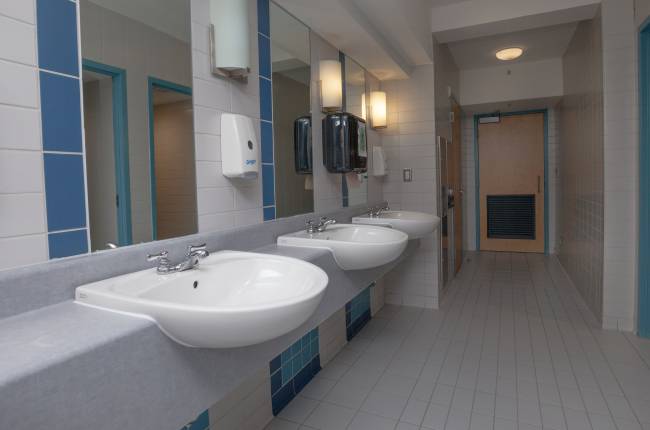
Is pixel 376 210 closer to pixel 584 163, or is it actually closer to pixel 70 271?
pixel 584 163

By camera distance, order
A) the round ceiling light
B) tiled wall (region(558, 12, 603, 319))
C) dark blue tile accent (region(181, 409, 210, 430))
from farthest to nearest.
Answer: the round ceiling light, tiled wall (region(558, 12, 603, 319)), dark blue tile accent (region(181, 409, 210, 430))

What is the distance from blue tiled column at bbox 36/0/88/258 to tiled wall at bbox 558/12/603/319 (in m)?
3.49

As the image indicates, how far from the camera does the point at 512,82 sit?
17.7ft

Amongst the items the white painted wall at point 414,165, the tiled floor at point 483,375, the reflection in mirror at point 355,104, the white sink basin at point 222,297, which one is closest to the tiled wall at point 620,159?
the tiled floor at point 483,375

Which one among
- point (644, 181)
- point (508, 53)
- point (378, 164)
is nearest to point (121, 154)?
point (378, 164)

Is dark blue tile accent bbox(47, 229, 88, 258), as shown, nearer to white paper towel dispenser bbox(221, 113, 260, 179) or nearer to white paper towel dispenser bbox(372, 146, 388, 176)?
white paper towel dispenser bbox(221, 113, 260, 179)

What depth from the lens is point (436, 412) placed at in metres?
2.09

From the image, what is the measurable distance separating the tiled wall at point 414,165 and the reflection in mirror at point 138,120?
8.50 ft

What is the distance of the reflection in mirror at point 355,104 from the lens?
305 cm

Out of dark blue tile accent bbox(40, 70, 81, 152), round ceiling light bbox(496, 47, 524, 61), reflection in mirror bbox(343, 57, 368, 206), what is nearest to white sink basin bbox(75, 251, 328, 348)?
dark blue tile accent bbox(40, 70, 81, 152)

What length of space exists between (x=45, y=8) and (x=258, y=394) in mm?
1723

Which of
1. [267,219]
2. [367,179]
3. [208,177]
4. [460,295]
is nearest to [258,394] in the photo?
Answer: [267,219]

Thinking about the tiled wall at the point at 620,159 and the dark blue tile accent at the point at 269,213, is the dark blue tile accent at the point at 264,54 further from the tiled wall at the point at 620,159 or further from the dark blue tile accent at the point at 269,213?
the tiled wall at the point at 620,159

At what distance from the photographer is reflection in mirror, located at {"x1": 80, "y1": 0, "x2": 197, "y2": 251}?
117 centimetres
